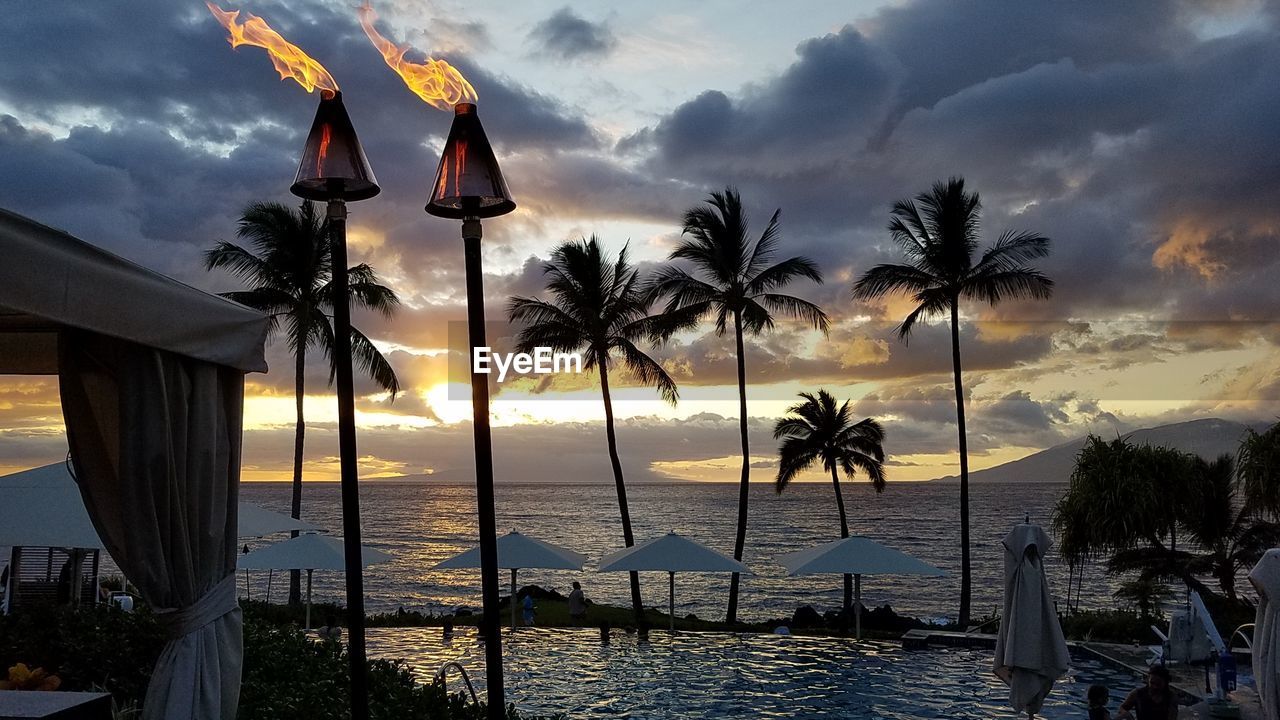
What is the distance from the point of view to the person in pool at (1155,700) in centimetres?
1009

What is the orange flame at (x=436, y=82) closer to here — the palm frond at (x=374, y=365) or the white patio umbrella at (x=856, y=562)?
the white patio umbrella at (x=856, y=562)

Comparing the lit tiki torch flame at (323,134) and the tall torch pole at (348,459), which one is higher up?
the lit tiki torch flame at (323,134)

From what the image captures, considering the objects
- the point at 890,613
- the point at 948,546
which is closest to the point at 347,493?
the point at 890,613

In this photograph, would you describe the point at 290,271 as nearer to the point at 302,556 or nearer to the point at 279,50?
the point at 302,556

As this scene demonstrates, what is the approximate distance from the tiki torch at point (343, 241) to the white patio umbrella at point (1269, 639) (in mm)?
8354

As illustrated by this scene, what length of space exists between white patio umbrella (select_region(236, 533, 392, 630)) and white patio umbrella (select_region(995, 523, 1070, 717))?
527 inches

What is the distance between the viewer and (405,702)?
7707 millimetres

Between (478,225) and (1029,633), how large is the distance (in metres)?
8.33

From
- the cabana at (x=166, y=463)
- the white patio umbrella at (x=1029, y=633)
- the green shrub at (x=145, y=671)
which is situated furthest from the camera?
the white patio umbrella at (x=1029, y=633)

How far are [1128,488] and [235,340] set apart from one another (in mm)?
30023

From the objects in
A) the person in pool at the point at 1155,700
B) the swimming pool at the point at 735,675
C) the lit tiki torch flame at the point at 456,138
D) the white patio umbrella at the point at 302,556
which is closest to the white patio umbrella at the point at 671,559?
the swimming pool at the point at 735,675

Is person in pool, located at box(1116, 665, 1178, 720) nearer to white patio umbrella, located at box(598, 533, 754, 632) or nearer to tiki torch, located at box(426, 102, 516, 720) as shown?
tiki torch, located at box(426, 102, 516, 720)

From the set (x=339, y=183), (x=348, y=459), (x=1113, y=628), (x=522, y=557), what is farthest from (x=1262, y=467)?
(x=339, y=183)

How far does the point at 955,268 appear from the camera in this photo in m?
26.0
